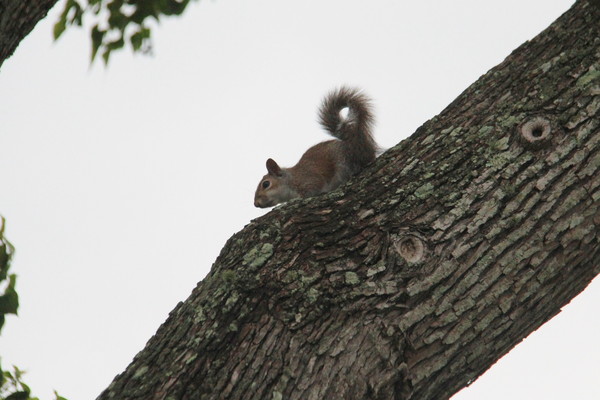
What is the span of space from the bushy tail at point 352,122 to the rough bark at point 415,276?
2.41m

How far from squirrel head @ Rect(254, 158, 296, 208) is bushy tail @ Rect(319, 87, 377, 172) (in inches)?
40.5

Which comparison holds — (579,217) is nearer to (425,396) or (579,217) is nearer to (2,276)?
(425,396)

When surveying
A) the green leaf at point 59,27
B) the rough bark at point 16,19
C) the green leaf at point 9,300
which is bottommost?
the green leaf at point 9,300

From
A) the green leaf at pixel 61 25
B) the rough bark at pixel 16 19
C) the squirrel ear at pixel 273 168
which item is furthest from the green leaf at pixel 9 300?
the squirrel ear at pixel 273 168

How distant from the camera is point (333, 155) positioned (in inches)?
229

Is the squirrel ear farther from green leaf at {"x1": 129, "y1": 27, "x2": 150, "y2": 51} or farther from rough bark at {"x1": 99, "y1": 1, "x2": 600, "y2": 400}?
rough bark at {"x1": 99, "y1": 1, "x2": 600, "y2": 400}

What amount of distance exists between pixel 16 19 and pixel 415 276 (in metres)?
1.58

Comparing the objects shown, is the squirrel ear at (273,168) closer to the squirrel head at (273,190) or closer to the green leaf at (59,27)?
the squirrel head at (273,190)

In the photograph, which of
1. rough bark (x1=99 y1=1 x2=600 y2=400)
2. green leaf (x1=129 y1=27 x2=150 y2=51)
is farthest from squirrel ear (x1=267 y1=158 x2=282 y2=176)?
rough bark (x1=99 y1=1 x2=600 y2=400)

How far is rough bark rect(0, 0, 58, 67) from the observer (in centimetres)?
252

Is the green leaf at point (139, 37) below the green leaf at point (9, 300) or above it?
above

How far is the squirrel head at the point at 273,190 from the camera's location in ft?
21.0

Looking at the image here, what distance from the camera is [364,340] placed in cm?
247

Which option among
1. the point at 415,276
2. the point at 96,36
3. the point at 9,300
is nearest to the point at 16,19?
the point at 9,300
